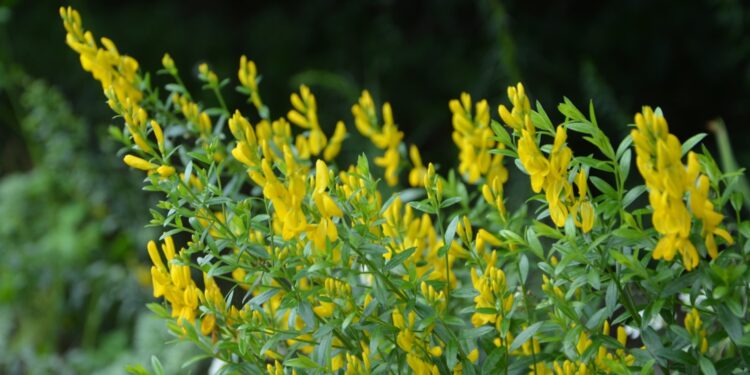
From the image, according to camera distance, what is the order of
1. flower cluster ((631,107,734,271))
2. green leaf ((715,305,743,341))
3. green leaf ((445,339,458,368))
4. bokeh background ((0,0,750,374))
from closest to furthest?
flower cluster ((631,107,734,271)) < green leaf ((715,305,743,341)) < green leaf ((445,339,458,368)) < bokeh background ((0,0,750,374))

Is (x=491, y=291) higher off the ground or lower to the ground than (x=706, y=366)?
higher

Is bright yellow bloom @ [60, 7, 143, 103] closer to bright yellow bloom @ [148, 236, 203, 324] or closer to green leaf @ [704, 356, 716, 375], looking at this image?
bright yellow bloom @ [148, 236, 203, 324]

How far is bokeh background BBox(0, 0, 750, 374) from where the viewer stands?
316 centimetres

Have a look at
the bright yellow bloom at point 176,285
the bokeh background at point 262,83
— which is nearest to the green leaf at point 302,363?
the bright yellow bloom at point 176,285

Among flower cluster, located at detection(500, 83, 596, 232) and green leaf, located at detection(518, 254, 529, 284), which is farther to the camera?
green leaf, located at detection(518, 254, 529, 284)

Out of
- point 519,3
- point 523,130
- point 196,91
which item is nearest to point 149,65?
point 196,91

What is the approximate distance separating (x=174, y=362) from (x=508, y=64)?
132 centimetres

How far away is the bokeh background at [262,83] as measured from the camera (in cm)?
316

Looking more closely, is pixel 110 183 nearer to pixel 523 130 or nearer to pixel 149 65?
pixel 149 65

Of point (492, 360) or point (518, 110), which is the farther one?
point (492, 360)

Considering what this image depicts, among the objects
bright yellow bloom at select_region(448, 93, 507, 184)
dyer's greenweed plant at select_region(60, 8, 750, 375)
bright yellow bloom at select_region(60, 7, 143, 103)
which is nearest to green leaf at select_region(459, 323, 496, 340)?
dyer's greenweed plant at select_region(60, 8, 750, 375)

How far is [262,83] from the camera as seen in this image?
4.05m

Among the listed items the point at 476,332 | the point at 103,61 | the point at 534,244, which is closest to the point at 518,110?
the point at 534,244

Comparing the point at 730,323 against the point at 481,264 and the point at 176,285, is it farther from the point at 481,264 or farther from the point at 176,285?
the point at 176,285
